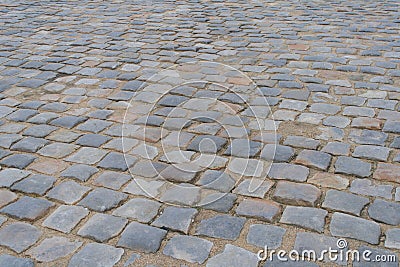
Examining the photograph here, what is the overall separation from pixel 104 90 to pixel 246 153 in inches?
69.4

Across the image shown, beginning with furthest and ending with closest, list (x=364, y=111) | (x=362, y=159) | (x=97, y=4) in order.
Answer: (x=97, y=4)
(x=364, y=111)
(x=362, y=159)

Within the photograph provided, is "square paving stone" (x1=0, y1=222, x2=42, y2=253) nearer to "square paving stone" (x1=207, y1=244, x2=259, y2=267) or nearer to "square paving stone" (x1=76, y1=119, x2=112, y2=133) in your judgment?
"square paving stone" (x1=207, y1=244, x2=259, y2=267)

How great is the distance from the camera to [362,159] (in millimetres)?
3361

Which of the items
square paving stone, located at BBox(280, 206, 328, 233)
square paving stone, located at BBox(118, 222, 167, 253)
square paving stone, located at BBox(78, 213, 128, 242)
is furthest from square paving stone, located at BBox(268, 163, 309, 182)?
square paving stone, located at BBox(78, 213, 128, 242)

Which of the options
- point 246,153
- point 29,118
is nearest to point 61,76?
point 29,118

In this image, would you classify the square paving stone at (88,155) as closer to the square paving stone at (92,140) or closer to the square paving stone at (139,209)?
the square paving stone at (92,140)

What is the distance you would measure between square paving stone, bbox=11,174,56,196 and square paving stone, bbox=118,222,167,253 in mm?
666

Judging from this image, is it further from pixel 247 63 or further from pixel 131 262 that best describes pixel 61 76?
pixel 131 262

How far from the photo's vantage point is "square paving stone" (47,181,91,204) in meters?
2.99

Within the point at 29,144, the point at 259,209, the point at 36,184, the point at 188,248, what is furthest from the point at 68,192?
the point at 259,209

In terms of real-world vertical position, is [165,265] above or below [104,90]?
above

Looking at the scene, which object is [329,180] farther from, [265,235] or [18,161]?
[18,161]

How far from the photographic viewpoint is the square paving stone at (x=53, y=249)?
2.50m

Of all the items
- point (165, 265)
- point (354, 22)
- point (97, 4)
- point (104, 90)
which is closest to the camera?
point (165, 265)
